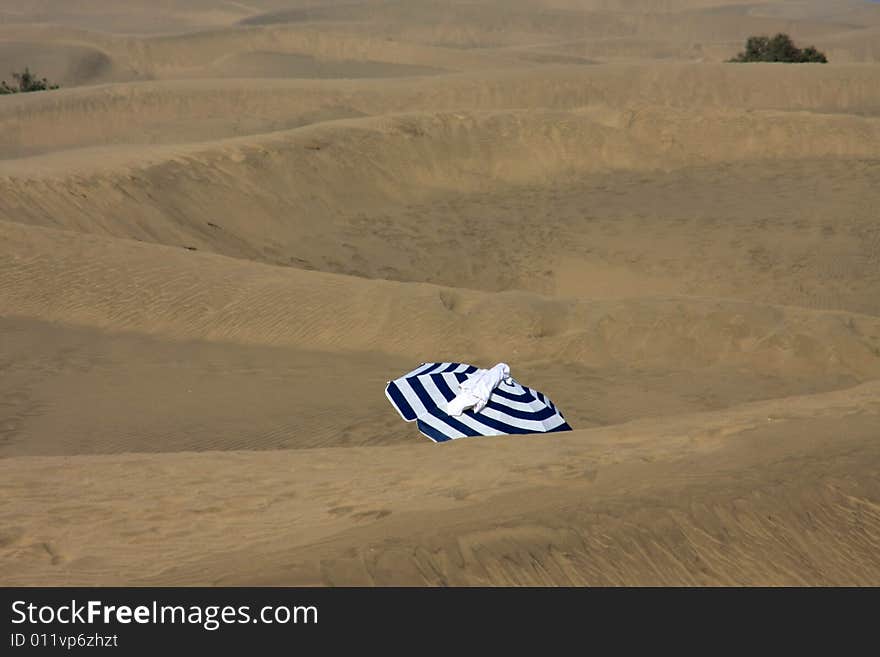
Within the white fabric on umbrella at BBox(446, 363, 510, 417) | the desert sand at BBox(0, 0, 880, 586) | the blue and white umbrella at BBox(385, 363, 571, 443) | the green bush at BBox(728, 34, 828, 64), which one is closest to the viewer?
the desert sand at BBox(0, 0, 880, 586)

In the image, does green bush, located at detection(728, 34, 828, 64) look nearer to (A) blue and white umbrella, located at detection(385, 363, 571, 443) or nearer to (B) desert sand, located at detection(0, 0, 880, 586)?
(B) desert sand, located at detection(0, 0, 880, 586)

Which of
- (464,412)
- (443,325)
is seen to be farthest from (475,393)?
(443,325)

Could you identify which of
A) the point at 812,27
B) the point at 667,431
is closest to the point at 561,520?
the point at 667,431

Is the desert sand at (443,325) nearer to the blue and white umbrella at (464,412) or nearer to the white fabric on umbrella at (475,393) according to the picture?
the blue and white umbrella at (464,412)

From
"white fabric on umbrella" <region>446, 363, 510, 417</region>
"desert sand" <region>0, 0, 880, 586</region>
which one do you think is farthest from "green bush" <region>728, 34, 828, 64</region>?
"white fabric on umbrella" <region>446, 363, 510, 417</region>

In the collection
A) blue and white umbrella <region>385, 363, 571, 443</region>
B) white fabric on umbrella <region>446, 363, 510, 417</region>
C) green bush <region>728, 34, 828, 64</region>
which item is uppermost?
green bush <region>728, 34, 828, 64</region>

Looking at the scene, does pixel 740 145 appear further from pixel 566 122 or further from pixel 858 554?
pixel 858 554
